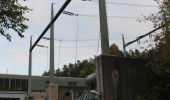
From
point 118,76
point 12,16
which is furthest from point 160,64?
point 12,16

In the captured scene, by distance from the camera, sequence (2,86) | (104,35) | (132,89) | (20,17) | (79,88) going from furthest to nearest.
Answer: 1. (2,86)
2. (79,88)
3. (132,89)
4. (104,35)
5. (20,17)

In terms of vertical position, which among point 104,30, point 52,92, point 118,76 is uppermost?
point 104,30

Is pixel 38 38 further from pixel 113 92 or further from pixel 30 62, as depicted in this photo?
pixel 113 92

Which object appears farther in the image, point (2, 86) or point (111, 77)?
point (2, 86)

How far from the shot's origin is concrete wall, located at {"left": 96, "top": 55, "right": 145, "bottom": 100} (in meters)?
16.2

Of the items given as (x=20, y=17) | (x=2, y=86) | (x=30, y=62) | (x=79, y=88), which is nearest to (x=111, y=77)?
(x=20, y=17)

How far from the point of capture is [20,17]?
12.9 metres

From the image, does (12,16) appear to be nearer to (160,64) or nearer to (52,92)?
(160,64)

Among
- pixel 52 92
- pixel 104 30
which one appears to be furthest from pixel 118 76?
pixel 52 92

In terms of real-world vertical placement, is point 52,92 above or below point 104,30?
below

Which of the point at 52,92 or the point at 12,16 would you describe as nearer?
the point at 12,16

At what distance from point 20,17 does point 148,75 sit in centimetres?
733

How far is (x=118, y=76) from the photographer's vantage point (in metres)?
16.8

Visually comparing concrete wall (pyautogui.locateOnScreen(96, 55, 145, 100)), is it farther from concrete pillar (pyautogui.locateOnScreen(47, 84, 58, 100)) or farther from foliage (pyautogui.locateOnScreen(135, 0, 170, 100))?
concrete pillar (pyautogui.locateOnScreen(47, 84, 58, 100))
